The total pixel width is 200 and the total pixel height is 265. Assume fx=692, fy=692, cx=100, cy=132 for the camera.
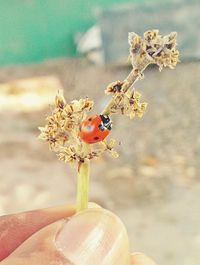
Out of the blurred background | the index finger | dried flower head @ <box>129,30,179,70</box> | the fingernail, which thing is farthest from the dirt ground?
dried flower head @ <box>129,30,179,70</box>

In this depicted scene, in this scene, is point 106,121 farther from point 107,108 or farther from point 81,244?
point 81,244

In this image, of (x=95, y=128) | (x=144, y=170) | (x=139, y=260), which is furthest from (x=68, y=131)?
(x=144, y=170)

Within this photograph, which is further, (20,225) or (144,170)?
(144,170)

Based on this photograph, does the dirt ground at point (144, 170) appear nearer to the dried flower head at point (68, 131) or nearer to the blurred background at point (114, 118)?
the blurred background at point (114, 118)

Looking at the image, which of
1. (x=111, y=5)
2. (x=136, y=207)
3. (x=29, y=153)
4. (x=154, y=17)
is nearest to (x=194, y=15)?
(x=154, y=17)

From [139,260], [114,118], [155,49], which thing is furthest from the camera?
[114,118]

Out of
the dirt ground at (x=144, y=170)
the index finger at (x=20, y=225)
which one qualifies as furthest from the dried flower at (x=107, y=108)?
the dirt ground at (x=144, y=170)

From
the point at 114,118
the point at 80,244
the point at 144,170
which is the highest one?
the point at 80,244
